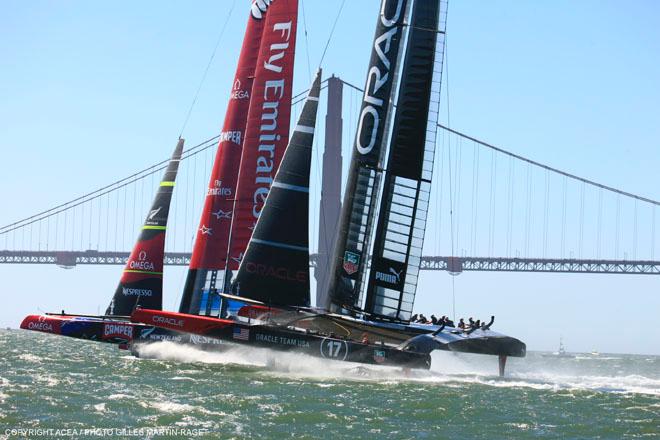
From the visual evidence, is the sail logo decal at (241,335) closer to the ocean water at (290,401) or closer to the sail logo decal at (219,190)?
the ocean water at (290,401)

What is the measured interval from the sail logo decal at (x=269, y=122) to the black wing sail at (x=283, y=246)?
1.78 meters

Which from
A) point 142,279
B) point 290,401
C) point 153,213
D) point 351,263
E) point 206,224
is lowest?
point 290,401

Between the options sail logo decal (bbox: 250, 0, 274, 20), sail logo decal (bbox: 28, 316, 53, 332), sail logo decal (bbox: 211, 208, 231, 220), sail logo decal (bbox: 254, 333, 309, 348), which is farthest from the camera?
sail logo decal (bbox: 250, 0, 274, 20)

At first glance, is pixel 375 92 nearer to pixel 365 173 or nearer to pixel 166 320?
pixel 365 173

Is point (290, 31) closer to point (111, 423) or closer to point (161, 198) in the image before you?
point (161, 198)

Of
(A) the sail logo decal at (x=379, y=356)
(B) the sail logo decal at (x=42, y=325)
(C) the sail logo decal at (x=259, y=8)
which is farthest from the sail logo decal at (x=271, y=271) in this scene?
(C) the sail logo decal at (x=259, y=8)

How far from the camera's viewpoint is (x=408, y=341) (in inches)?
547

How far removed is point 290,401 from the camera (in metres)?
11.0

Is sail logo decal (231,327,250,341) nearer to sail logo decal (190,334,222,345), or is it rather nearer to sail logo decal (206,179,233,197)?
sail logo decal (190,334,222,345)

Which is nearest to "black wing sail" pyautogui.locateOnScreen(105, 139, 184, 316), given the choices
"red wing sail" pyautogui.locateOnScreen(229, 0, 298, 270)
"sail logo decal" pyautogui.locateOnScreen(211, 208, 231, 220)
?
"sail logo decal" pyautogui.locateOnScreen(211, 208, 231, 220)

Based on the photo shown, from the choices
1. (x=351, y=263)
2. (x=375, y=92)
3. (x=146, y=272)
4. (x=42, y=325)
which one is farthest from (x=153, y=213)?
(x=375, y=92)

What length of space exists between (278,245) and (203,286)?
2.86m

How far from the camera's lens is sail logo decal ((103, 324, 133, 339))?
16625mm

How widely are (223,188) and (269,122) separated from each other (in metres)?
1.45
